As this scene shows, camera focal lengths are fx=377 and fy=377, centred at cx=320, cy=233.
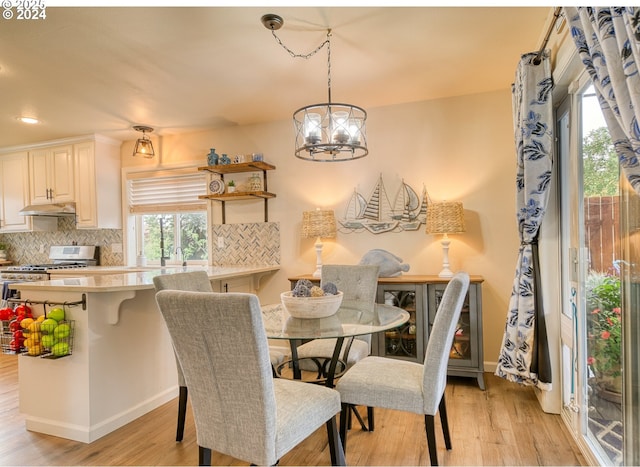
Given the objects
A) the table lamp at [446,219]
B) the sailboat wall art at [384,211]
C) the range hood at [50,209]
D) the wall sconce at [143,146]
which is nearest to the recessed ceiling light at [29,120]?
the wall sconce at [143,146]

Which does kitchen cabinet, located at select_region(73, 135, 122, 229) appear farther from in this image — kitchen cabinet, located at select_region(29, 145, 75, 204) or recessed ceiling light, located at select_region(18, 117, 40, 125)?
recessed ceiling light, located at select_region(18, 117, 40, 125)

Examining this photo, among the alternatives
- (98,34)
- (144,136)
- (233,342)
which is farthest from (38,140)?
(233,342)

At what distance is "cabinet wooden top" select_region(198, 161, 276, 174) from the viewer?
144 inches

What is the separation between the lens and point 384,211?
11.5 feet

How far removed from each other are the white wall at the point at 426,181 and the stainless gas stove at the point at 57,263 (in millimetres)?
2113

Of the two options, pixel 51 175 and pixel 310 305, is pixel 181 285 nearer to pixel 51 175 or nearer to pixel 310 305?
pixel 310 305

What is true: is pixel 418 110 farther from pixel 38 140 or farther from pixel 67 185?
pixel 38 140

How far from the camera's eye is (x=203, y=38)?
7.47 feet

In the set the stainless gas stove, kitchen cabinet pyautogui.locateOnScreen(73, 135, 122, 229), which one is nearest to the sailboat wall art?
kitchen cabinet pyautogui.locateOnScreen(73, 135, 122, 229)

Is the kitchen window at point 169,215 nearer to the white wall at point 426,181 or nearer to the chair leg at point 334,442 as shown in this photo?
the white wall at point 426,181

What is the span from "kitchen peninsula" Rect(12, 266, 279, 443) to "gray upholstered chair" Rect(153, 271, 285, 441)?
21 centimetres

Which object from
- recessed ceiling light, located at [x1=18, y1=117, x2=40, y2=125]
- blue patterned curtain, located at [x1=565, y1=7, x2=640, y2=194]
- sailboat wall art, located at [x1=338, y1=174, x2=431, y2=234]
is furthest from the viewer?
recessed ceiling light, located at [x1=18, y1=117, x2=40, y2=125]

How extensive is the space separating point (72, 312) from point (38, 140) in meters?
3.25

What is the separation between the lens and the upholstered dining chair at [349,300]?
2.36 meters
